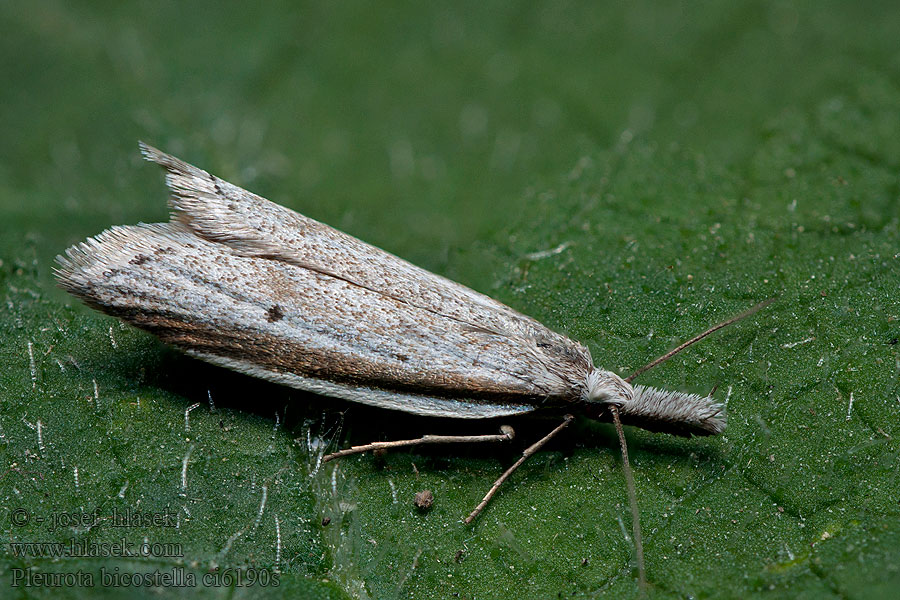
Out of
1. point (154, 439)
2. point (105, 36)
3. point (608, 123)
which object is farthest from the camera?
point (105, 36)

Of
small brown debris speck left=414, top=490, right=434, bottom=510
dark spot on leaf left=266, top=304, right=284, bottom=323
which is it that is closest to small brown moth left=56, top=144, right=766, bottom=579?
dark spot on leaf left=266, top=304, right=284, bottom=323

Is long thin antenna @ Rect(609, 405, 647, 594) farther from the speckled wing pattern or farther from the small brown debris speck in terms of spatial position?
the small brown debris speck

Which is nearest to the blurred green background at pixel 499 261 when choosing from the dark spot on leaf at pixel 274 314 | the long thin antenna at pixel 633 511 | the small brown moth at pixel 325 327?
the long thin antenna at pixel 633 511

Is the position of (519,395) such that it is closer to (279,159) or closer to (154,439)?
(154,439)

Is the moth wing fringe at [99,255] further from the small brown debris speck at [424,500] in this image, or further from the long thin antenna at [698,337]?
the long thin antenna at [698,337]

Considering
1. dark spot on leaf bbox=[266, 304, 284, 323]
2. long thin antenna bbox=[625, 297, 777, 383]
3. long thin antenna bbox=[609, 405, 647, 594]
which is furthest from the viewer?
long thin antenna bbox=[625, 297, 777, 383]

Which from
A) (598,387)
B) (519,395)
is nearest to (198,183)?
(519,395)
